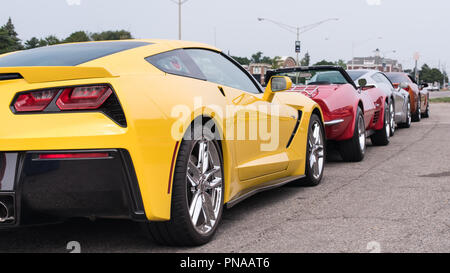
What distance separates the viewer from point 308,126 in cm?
615

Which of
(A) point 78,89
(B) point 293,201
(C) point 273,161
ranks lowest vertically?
(B) point 293,201

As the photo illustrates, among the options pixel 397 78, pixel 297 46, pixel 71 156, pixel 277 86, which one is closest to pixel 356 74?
pixel 397 78

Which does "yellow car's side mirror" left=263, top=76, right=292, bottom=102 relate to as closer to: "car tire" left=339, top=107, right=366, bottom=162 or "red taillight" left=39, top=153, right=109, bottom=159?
"red taillight" left=39, top=153, right=109, bottom=159

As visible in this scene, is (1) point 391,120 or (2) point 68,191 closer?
(2) point 68,191

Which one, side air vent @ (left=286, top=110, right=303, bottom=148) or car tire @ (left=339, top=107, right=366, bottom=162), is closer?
side air vent @ (left=286, top=110, right=303, bottom=148)

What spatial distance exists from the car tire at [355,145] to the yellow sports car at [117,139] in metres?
4.18

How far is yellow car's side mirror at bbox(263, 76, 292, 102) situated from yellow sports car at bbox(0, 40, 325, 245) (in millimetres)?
999

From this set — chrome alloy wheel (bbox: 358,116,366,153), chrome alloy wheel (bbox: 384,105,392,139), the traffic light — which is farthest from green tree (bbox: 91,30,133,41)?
chrome alloy wheel (bbox: 358,116,366,153)

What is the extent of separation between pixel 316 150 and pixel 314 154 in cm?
9

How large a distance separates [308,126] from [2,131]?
3589 mm

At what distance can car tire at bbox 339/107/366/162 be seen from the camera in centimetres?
817

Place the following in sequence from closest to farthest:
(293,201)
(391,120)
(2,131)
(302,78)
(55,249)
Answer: (2,131), (55,249), (293,201), (302,78), (391,120)

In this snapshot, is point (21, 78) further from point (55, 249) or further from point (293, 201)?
point (293, 201)
